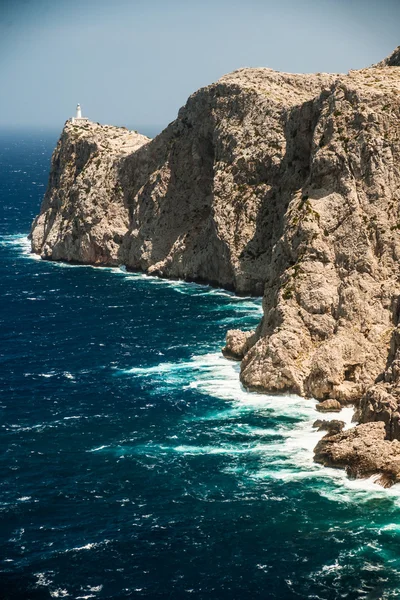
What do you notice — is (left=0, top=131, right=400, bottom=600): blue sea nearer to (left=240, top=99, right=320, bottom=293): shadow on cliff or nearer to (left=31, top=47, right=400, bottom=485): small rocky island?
(left=31, top=47, right=400, bottom=485): small rocky island

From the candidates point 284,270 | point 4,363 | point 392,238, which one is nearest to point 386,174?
point 392,238

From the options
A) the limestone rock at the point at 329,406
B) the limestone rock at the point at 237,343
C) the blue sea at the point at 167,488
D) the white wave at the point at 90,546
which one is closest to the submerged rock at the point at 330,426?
the blue sea at the point at 167,488

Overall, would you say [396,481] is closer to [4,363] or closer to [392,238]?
[392,238]

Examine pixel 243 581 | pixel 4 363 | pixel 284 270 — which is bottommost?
pixel 243 581

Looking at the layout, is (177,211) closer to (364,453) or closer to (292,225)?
(292,225)

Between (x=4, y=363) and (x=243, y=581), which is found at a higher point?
(x=4, y=363)

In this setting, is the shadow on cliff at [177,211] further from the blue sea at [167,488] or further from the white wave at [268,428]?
the white wave at [268,428]
